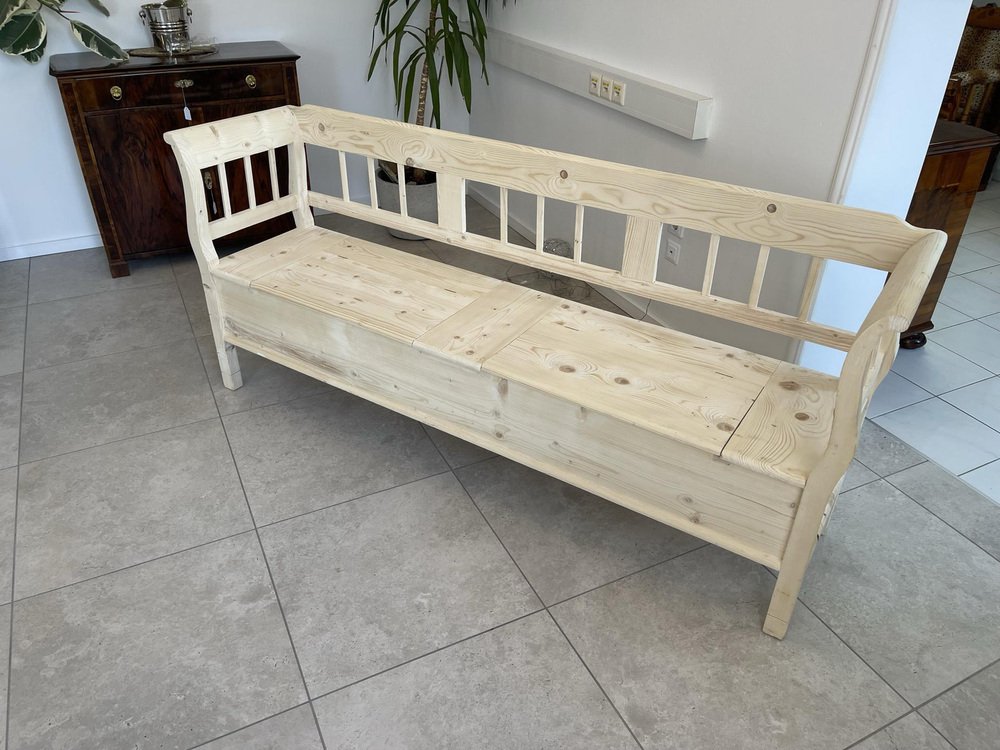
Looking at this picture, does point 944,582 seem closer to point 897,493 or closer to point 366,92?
point 897,493

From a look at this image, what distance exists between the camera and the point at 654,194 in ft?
5.59

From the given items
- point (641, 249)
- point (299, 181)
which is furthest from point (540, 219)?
point (299, 181)

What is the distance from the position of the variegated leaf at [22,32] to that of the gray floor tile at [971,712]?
3440 mm

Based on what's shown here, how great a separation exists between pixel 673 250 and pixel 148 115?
6.61 ft

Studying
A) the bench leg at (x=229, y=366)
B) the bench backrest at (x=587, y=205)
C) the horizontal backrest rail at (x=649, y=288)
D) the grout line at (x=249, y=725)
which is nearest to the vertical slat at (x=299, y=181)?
the bench backrest at (x=587, y=205)

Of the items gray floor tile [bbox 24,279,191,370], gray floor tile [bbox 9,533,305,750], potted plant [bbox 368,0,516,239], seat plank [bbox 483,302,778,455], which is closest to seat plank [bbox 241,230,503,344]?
seat plank [bbox 483,302,778,455]

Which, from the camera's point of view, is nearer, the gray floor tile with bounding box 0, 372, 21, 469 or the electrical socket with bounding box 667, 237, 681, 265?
the gray floor tile with bounding box 0, 372, 21, 469

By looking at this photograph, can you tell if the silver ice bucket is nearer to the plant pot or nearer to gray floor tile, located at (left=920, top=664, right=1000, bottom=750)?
the plant pot

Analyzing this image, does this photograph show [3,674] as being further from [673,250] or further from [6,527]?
[673,250]

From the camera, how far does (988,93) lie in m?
4.08

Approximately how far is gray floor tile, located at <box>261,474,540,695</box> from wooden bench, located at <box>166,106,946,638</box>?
242 millimetres

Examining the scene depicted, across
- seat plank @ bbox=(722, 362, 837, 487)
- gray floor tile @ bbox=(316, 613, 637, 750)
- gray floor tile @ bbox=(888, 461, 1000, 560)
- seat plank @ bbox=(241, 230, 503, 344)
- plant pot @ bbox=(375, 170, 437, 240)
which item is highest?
seat plank @ bbox=(241, 230, 503, 344)

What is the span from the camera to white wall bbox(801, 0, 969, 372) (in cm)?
164

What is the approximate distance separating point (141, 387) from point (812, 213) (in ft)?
6.59
